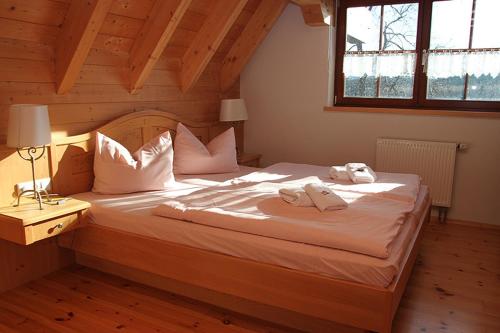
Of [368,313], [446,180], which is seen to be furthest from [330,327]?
[446,180]

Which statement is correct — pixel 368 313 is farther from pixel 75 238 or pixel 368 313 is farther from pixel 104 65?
pixel 104 65

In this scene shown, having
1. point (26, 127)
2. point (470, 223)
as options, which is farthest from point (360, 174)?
point (26, 127)

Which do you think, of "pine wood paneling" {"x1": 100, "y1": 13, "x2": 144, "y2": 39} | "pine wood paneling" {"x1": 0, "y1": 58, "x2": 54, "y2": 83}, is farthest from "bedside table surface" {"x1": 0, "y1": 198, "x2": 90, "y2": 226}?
"pine wood paneling" {"x1": 100, "y1": 13, "x2": 144, "y2": 39}

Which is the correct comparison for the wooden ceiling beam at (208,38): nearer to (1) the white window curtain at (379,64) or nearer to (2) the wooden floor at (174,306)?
(1) the white window curtain at (379,64)

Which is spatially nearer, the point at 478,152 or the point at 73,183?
the point at 73,183

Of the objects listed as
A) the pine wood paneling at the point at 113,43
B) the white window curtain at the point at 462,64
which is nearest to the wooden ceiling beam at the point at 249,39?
the pine wood paneling at the point at 113,43

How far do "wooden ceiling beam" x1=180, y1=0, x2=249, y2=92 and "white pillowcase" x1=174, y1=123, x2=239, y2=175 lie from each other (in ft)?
1.61

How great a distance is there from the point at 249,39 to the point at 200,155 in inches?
56.3

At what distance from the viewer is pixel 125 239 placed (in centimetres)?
259

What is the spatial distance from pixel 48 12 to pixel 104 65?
2.00 ft

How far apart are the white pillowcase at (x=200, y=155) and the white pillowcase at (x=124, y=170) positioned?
496mm

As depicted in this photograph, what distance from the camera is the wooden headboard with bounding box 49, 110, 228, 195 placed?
291 centimetres

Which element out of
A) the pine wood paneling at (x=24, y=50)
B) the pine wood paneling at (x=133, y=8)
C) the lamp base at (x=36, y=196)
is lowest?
the lamp base at (x=36, y=196)

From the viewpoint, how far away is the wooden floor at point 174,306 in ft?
7.56
